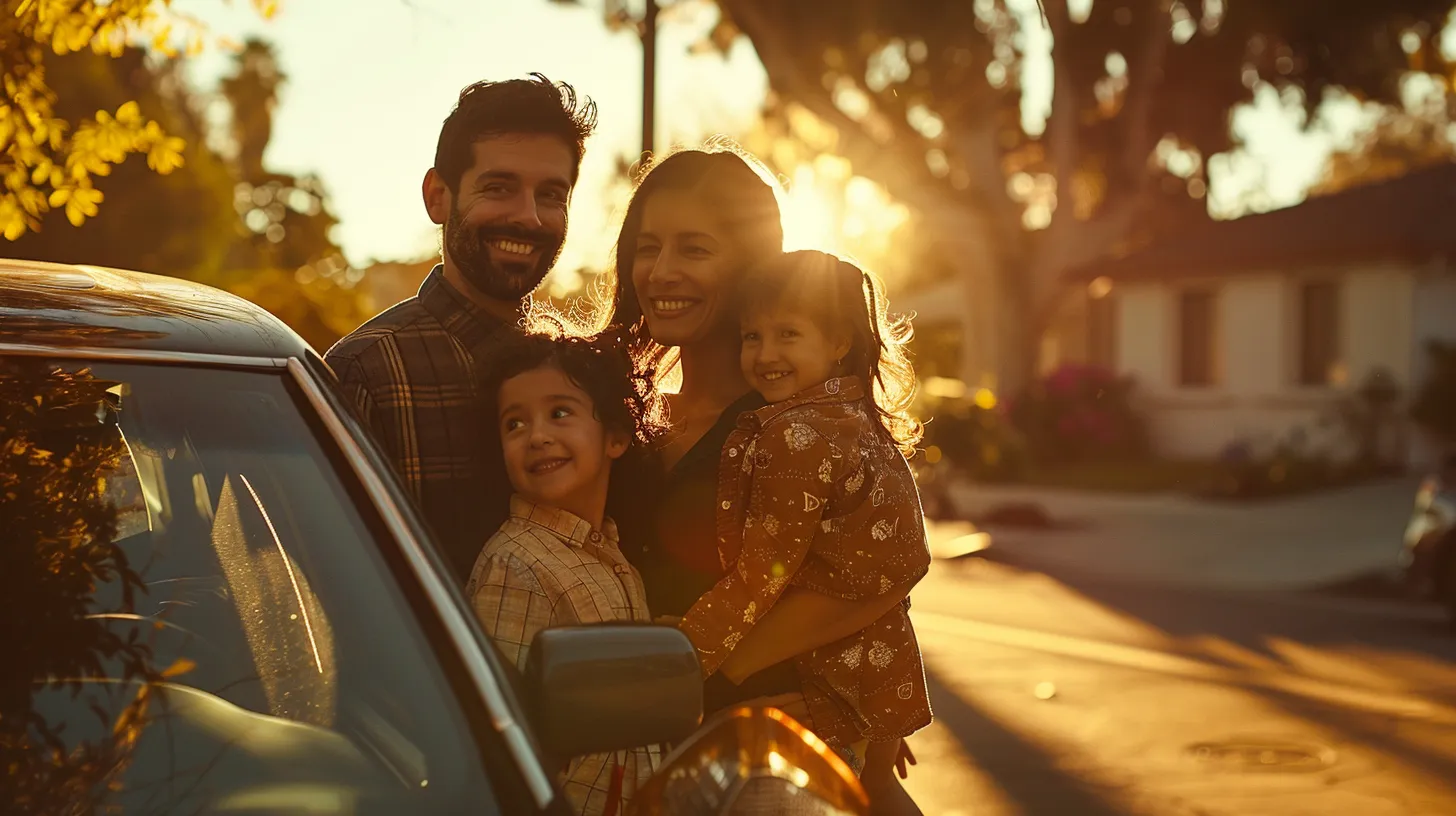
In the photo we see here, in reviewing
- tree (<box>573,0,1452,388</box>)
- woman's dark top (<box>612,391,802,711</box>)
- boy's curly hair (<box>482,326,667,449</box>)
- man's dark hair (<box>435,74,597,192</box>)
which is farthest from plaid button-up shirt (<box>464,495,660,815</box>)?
tree (<box>573,0,1452,388</box>)

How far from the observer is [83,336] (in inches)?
84.5

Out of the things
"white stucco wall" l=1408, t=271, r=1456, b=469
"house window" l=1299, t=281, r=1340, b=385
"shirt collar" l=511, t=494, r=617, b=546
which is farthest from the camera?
Result: "house window" l=1299, t=281, r=1340, b=385

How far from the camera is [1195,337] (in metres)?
30.0

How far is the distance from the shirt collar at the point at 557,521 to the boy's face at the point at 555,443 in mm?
16

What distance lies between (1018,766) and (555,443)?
526cm

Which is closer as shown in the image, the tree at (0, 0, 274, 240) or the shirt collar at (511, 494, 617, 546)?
the shirt collar at (511, 494, 617, 546)

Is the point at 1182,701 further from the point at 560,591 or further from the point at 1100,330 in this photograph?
the point at 1100,330

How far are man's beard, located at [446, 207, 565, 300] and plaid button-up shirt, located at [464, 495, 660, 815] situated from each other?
0.68 meters

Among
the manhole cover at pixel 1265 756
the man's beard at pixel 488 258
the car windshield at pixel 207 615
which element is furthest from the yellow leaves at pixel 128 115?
the manhole cover at pixel 1265 756

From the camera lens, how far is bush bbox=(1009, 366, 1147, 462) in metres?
29.7

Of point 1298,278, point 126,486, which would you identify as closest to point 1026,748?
point 126,486

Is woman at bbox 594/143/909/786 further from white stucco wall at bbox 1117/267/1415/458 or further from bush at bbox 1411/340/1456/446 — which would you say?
white stucco wall at bbox 1117/267/1415/458

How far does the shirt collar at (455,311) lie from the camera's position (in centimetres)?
337

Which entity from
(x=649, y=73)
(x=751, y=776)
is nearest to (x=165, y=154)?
(x=751, y=776)
